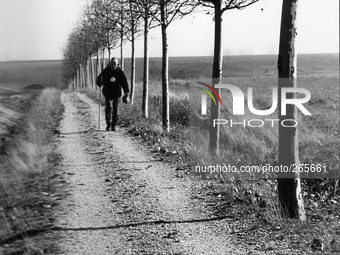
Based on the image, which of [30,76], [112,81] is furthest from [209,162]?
[30,76]

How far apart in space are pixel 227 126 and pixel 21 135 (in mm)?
7236

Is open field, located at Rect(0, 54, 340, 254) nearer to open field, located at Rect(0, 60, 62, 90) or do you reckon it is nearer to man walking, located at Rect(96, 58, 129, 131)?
man walking, located at Rect(96, 58, 129, 131)

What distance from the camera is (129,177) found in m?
8.80

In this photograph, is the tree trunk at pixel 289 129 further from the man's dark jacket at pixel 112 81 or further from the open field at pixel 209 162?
the man's dark jacket at pixel 112 81

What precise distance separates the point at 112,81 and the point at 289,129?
337 inches

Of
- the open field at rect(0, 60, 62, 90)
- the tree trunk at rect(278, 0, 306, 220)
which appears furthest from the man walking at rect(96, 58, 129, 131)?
the open field at rect(0, 60, 62, 90)

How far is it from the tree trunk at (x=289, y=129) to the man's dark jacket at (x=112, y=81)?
8191mm

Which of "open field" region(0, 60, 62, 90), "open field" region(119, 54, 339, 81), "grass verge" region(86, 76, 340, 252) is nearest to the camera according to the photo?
"grass verge" region(86, 76, 340, 252)

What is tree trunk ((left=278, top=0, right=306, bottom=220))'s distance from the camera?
6.22m

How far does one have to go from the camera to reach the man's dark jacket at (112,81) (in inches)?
551

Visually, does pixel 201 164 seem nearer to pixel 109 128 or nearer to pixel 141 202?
pixel 141 202

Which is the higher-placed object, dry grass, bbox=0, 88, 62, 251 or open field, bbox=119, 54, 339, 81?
open field, bbox=119, 54, 339, 81

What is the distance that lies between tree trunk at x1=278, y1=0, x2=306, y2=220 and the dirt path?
112 cm

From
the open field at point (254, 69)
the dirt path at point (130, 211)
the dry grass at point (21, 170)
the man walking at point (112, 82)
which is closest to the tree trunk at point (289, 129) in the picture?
the dirt path at point (130, 211)
